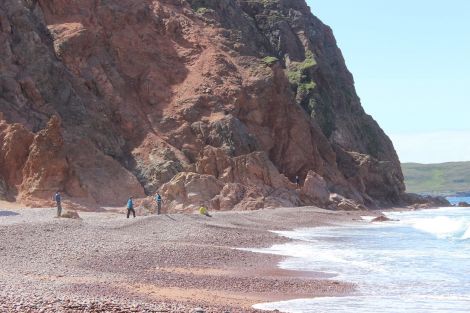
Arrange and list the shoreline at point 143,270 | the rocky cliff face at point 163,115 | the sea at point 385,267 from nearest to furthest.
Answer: the shoreline at point 143,270, the sea at point 385,267, the rocky cliff face at point 163,115

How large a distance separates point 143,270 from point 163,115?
4121 centimetres

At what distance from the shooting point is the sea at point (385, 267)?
14.6 m

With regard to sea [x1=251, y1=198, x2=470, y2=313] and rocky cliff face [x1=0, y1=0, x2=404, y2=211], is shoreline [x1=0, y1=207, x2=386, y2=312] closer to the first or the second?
sea [x1=251, y1=198, x2=470, y2=313]

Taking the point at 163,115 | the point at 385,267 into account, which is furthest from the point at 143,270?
the point at 163,115

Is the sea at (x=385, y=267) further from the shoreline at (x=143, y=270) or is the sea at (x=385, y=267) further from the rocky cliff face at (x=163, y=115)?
the rocky cliff face at (x=163, y=115)

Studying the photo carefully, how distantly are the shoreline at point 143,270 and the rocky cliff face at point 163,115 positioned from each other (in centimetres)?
1441

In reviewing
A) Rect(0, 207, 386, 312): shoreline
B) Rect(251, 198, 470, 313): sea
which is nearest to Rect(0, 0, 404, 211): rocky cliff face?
Rect(251, 198, 470, 313): sea

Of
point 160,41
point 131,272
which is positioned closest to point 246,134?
point 160,41

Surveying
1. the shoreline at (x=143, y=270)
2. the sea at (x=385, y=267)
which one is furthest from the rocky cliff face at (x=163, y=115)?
the shoreline at (x=143, y=270)

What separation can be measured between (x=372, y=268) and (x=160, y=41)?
4709 cm

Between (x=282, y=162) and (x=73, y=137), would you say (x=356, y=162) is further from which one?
(x=73, y=137)

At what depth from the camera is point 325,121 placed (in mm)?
81312

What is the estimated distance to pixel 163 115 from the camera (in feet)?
192

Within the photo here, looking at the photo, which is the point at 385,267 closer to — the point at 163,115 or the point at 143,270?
the point at 143,270
